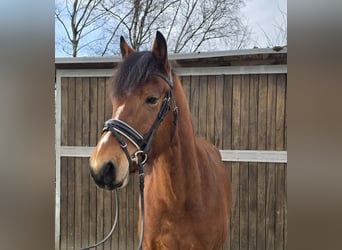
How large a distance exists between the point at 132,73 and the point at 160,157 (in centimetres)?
26

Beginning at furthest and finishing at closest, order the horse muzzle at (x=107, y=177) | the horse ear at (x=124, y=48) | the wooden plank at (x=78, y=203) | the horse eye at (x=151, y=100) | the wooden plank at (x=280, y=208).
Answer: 1. the wooden plank at (x=78, y=203)
2. the wooden plank at (x=280, y=208)
3. the horse ear at (x=124, y=48)
4. the horse eye at (x=151, y=100)
5. the horse muzzle at (x=107, y=177)

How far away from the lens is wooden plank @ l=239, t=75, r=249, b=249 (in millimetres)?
1272

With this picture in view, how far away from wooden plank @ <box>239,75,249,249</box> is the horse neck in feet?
1.53

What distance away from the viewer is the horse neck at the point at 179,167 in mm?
835

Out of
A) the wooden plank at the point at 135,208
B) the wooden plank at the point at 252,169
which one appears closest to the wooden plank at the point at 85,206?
the wooden plank at the point at 135,208

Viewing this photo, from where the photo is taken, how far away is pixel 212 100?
4.48ft

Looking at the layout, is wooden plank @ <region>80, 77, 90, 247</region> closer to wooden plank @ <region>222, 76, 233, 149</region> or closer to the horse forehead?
wooden plank @ <region>222, 76, 233, 149</region>

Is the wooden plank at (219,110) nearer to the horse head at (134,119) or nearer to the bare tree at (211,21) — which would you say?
the bare tree at (211,21)

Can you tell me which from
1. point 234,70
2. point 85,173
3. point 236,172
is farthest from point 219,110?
point 85,173

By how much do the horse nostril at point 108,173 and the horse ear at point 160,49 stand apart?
0.31 meters

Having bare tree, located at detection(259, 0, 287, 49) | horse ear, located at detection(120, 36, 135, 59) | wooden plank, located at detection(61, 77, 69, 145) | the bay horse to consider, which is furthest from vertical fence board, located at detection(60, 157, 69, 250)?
bare tree, located at detection(259, 0, 287, 49)

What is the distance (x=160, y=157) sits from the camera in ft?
2.71

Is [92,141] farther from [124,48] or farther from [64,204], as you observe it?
[124,48]
